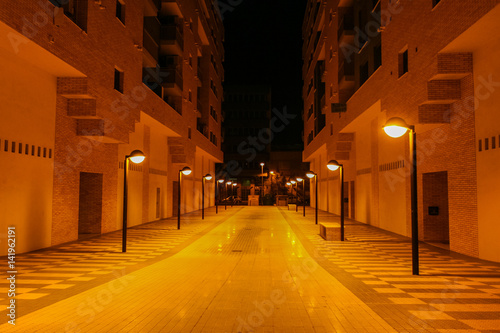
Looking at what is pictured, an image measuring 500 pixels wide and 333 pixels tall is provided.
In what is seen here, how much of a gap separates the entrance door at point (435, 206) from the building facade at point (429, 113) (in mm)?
38

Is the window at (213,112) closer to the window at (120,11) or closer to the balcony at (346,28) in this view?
the balcony at (346,28)

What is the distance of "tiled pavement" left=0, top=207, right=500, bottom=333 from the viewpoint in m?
6.12

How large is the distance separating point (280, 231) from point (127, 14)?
13.4 meters

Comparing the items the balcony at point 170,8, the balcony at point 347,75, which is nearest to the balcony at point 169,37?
the balcony at point 170,8

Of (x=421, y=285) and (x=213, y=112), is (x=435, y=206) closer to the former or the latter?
(x=421, y=285)

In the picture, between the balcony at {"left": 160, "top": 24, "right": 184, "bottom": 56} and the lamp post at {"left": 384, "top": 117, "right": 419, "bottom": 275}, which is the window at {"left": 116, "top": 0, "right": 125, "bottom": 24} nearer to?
the balcony at {"left": 160, "top": 24, "right": 184, "bottom": 56}

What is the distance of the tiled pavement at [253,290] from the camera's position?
612 centimetres

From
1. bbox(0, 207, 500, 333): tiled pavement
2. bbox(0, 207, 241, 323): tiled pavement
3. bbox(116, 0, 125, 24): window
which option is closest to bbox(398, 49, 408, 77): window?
bbox(0, 207, 500, 333): tiled pavement

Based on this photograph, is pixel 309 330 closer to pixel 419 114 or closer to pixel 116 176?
pixel 419 114

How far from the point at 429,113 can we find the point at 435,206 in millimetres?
4469

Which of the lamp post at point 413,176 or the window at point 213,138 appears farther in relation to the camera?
the window at point 213,138

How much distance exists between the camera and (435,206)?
638 inches

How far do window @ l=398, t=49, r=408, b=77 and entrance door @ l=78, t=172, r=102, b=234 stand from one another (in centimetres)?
1439

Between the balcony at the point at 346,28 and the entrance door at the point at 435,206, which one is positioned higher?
the balcony at the point at 346,28
